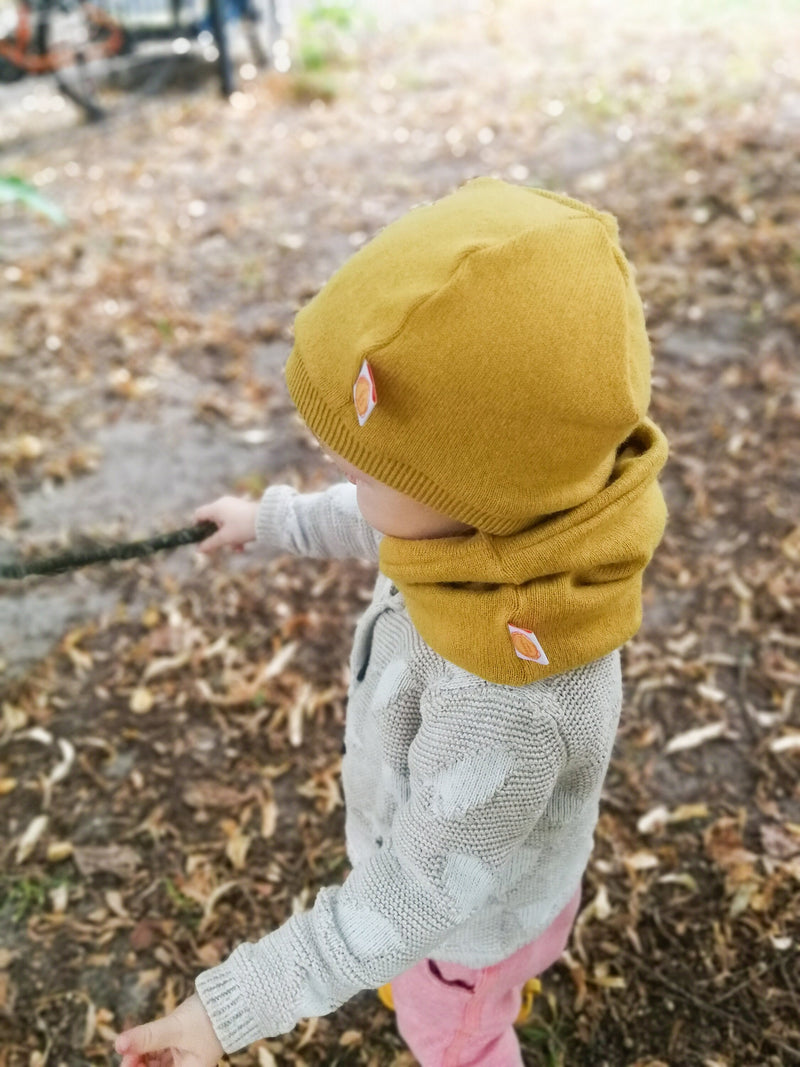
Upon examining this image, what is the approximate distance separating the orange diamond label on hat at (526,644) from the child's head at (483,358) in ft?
0.43

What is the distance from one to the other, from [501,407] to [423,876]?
66 centimetres

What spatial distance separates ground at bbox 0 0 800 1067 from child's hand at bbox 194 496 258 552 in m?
1.11

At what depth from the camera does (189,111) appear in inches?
294

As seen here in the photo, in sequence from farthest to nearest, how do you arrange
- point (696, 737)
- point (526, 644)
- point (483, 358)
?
point (696, 737), point (526, 644), point (483, 358)

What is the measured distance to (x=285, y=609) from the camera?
329 cm

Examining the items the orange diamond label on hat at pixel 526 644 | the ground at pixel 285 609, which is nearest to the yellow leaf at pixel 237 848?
the ground at pixel 285 609

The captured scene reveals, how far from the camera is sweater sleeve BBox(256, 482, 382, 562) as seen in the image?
1.78 m

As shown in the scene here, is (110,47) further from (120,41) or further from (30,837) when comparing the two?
(30,837)

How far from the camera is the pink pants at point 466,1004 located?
1.69 metres

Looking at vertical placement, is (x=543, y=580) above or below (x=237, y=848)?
above

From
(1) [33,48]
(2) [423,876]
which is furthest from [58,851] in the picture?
(1) [33,48]

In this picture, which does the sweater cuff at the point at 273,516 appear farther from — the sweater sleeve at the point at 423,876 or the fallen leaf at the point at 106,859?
the fallen leaf at the point at 106,859

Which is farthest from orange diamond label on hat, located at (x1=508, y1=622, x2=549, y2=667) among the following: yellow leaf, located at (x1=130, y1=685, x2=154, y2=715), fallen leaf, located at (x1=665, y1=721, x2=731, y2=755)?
yellow leaf, located at (x1=130, y1=685, x2=154, y2=715)

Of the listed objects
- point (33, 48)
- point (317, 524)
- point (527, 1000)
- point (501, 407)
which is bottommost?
point (527, 1000)
